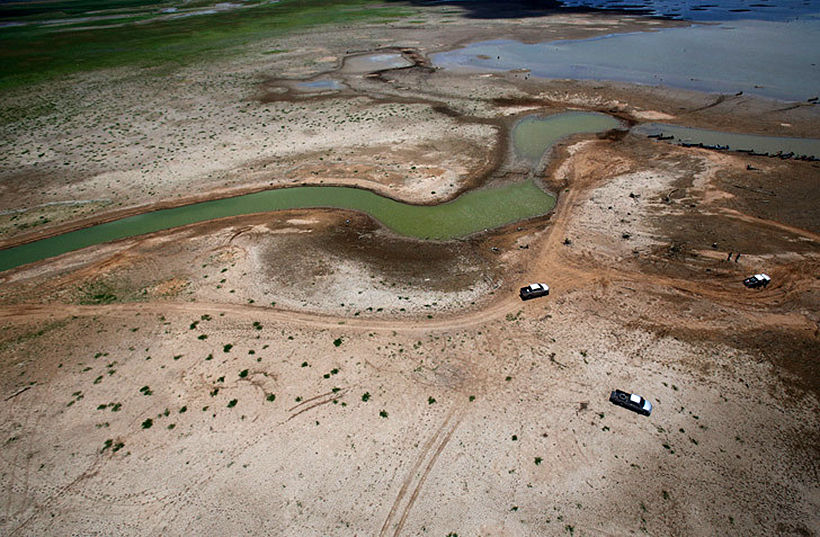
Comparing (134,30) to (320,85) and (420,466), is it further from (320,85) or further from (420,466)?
(420,466)

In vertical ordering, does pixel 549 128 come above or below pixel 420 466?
above

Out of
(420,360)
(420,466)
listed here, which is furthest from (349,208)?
(420,466)

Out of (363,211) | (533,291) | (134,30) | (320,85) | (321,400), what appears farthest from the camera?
(134,30)

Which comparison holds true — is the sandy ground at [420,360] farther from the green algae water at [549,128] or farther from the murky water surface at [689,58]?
the murky water surface at [689,58]

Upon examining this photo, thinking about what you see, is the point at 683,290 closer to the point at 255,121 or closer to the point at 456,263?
the point at 456,263

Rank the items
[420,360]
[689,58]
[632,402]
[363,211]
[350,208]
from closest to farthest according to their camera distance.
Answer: [632,402] → [420,360] → [363,211] → [350,208] → [689,58]

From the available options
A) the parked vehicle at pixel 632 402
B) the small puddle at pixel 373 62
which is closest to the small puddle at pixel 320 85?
the small puddle at pixel 373 62

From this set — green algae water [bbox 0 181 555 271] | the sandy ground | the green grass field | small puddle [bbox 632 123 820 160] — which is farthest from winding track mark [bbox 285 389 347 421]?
the green grass field
